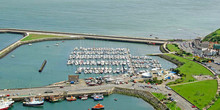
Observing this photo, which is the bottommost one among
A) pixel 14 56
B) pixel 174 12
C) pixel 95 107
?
pixel 95 107

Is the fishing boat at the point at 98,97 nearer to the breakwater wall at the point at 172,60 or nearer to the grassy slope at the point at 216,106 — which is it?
the grassy slope at the point at 216,106

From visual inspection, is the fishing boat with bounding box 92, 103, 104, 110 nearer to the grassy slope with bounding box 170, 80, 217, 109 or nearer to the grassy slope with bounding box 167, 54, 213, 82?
the grassy slope with bounding box 170, 80, 217, 109

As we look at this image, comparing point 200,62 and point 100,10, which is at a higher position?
point 100,10

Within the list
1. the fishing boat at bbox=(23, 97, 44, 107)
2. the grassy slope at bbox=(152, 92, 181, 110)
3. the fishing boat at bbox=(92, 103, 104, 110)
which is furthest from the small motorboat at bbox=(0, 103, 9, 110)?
the grassy slope at bbox=(152, 92, 181, 110)

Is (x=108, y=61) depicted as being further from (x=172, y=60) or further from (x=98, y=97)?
(x=98, y=97)

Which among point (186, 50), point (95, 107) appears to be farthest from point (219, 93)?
point (186, 50)

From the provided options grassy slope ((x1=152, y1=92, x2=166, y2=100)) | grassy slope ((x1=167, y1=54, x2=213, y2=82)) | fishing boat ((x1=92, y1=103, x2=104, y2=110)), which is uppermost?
grassy slope ((x1=167, y1=54, x2=213, y2=82))

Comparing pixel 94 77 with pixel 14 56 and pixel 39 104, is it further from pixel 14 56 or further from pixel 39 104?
pixel 14 56
